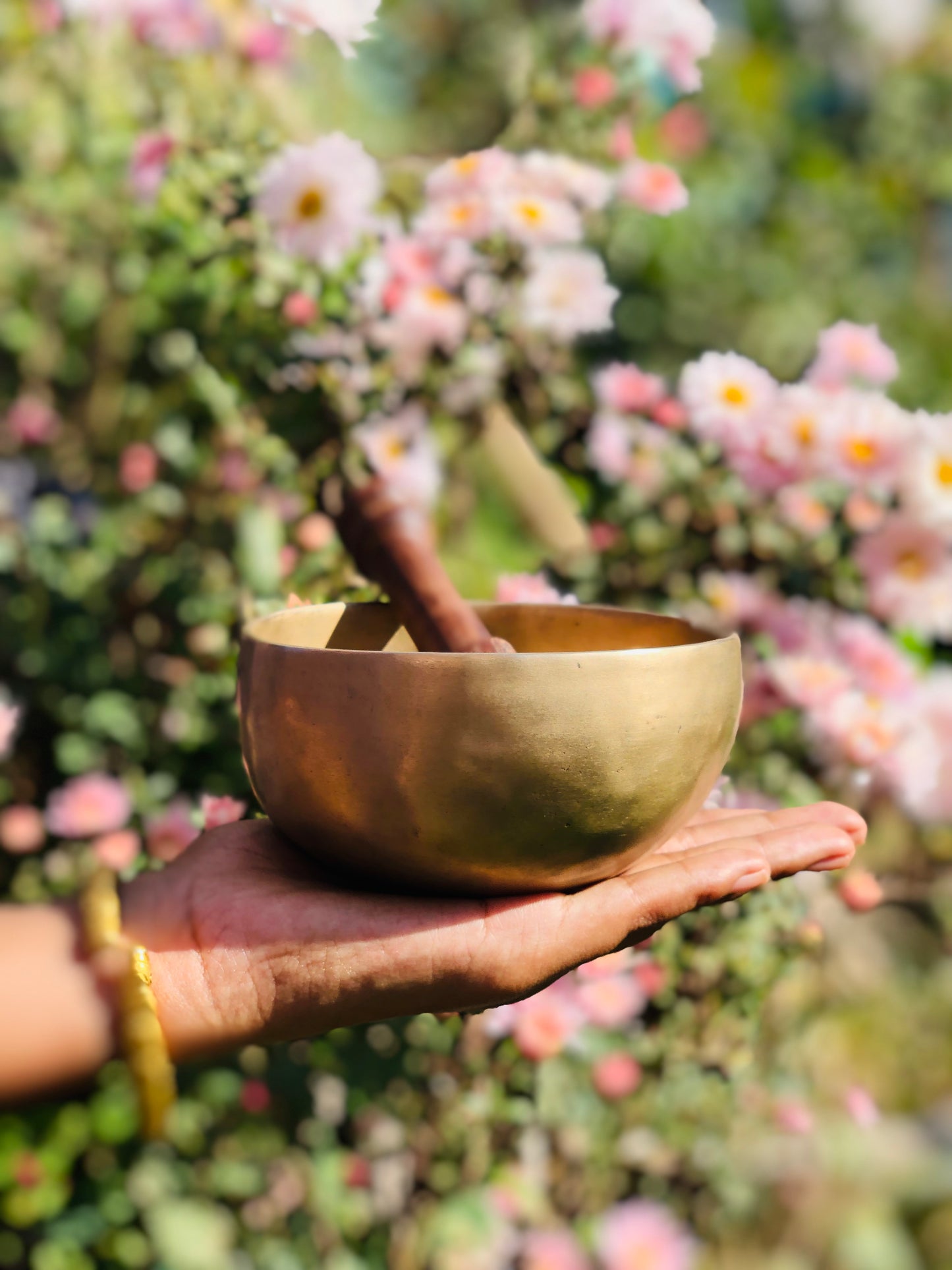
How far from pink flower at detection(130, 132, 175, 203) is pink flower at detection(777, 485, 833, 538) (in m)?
0.81

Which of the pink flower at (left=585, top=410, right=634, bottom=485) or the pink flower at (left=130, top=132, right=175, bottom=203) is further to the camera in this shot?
the pink flower at (left=585, top=410, right=634, bottom=485)

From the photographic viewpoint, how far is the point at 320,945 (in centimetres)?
72

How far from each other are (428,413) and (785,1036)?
99cm

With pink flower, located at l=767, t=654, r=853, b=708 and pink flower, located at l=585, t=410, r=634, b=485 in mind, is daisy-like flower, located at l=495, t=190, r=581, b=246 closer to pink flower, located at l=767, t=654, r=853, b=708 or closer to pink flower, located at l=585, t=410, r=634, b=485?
pink flower, located at l=585, t=410, r=634, b=485

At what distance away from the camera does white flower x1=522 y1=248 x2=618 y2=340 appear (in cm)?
124

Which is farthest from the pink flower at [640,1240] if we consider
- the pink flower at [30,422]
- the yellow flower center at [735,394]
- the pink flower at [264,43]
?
the pink flower at [264,43]

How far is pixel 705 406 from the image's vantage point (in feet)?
4.13

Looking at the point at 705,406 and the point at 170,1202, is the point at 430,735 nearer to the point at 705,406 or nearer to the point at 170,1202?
the point at 705,406

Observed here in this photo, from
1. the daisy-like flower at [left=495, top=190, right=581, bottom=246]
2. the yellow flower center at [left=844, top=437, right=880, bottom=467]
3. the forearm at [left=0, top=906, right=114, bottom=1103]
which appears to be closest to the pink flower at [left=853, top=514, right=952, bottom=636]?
the yellow flower center at [left=844, top=437, right=880, bottom=467]

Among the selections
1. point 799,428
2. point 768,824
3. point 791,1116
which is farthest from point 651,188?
point 791,1116

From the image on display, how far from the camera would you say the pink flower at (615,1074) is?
4.25ft

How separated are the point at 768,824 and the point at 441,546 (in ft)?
2.64

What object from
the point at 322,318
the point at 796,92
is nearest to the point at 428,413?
the point at 322,318

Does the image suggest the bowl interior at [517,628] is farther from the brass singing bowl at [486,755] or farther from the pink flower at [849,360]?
the pink flower at [849,360]
